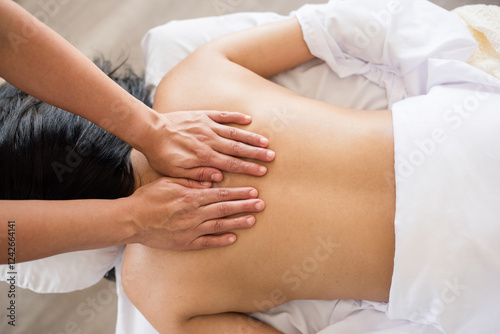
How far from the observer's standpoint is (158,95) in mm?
979

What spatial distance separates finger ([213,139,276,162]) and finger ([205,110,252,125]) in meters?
0.05

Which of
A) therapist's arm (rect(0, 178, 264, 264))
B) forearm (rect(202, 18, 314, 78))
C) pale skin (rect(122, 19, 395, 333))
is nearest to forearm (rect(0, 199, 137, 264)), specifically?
therapist's arm (rect(0, 178, 264, 264))

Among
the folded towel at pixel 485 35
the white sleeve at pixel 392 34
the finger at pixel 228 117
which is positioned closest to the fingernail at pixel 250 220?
the finger at pixel 228 117

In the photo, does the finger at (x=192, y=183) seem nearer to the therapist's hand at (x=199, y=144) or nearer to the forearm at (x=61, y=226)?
the therapist's hand at (x=199, y=144)

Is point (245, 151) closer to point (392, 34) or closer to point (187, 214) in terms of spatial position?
point (187, 214)

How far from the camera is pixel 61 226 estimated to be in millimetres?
767

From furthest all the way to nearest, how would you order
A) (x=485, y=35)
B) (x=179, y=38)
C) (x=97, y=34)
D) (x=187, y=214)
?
1. (x=97, y=34)
2. (x=179, y=38)
3. (x=485, y=35)
4. (x=187, y=214)

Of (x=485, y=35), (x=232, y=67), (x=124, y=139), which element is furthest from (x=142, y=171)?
(x=485, y=35)

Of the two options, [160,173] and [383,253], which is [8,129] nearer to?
[160,173]

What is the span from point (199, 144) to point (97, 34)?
3.57 ft

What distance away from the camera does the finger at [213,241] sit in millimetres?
841

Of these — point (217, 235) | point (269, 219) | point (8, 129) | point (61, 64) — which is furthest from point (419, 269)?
point (8, 129)

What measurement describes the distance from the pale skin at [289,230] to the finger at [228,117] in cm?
2

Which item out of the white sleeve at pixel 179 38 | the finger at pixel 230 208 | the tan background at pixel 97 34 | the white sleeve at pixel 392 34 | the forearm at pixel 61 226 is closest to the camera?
the forearm at pixel 61 226
